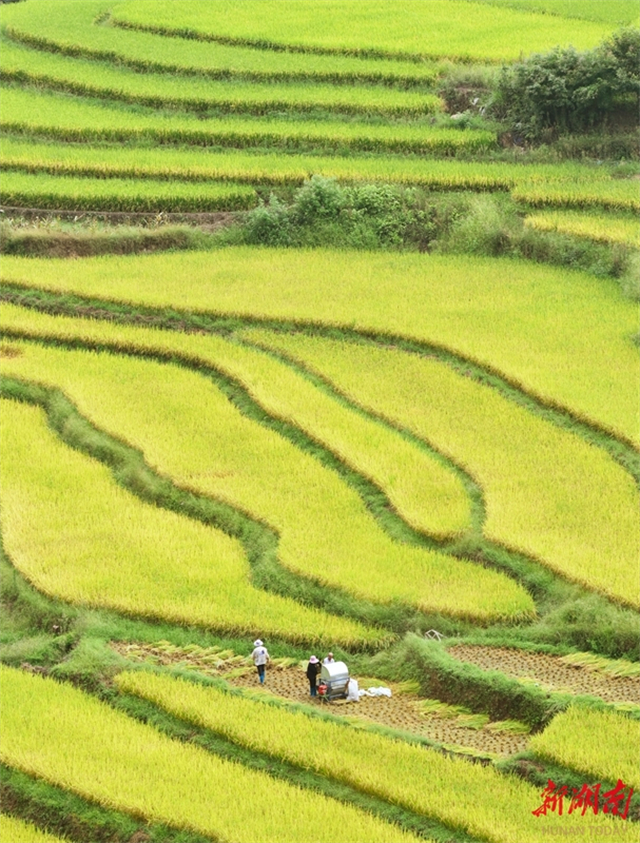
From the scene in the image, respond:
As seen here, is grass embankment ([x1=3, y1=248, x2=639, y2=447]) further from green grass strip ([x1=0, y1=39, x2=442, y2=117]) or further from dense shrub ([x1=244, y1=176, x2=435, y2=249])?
green grass strip ([x1=0, y1=39, x2=442, y2=117])

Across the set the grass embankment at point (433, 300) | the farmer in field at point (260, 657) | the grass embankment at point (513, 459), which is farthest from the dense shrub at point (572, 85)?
the farmer in field at point (260, 657)

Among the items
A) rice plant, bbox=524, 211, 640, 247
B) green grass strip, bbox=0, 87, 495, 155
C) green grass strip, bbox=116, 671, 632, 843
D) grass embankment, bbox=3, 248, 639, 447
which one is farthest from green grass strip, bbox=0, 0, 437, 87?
green grass strip, bbox=116, 671, 632, 843

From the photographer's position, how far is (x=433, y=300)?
21.5 metres

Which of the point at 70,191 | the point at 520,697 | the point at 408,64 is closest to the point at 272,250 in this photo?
the point at 70,191

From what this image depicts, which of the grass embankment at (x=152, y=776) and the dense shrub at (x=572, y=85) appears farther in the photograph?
the dense shrub at (x=572, y=85)

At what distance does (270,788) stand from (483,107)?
1777 centimetres

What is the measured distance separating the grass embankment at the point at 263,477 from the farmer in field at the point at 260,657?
53.1 inches

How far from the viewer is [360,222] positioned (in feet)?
78.2

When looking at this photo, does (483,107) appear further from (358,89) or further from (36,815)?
(36,815)

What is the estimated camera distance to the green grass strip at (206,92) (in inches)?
1097

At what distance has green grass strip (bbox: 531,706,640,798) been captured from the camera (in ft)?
37.8

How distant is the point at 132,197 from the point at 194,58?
6.82 m

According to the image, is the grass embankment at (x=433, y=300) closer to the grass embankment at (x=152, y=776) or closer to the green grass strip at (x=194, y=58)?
the green grass strip at (x=194, y=58)

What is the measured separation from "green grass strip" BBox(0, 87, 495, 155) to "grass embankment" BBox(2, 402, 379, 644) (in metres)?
10.3
